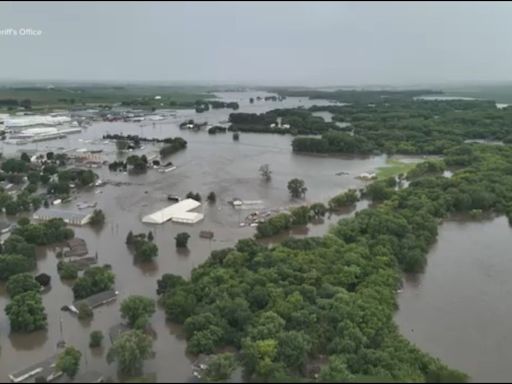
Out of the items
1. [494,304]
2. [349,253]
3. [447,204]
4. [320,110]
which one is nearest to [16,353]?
[349,253]

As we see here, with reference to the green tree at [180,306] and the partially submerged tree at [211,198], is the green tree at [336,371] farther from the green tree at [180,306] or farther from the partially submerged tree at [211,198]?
the partially submerged tree at [211,198]

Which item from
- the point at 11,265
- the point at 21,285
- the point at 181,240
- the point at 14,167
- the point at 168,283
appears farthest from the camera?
the point at 14,167

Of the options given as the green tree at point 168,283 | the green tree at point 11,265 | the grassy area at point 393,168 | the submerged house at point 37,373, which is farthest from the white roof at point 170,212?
Result: the grassy area at point 393,168

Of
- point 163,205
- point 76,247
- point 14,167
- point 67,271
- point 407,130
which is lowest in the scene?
point 163,205

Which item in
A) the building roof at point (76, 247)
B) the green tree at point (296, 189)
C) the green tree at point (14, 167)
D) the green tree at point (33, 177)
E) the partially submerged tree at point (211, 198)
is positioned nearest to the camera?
the building roof at point (76, 247)

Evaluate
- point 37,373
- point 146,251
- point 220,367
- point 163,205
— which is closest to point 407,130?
point 163,205

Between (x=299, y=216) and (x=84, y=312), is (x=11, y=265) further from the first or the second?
(x=299, y=216)

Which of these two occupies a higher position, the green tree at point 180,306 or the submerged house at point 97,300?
the green tree at point 180,306
